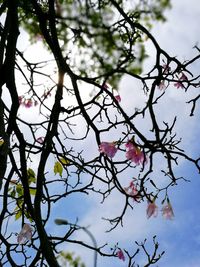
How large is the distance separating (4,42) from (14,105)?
18.7 inches

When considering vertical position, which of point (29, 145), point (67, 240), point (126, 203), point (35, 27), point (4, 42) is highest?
point (35, 27)

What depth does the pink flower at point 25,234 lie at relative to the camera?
4.05 meters

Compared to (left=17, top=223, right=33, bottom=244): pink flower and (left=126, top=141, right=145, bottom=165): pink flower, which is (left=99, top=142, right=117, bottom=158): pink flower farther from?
(left=17, top=223, right=33, bottom=244): pink flower

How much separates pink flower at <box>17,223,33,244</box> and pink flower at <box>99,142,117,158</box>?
831mm

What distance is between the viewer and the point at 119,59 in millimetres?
2904

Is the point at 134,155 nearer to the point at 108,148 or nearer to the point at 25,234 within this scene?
the point at 108,148

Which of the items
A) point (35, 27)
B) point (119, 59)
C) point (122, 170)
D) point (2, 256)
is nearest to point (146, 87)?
point (122, 170)

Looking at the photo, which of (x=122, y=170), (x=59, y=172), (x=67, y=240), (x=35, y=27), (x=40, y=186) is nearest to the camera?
(x=40, y=186)

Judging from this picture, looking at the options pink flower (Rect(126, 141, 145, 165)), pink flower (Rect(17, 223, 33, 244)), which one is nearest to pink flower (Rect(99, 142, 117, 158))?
pink flower (Rect(126, 141, 145, 165))

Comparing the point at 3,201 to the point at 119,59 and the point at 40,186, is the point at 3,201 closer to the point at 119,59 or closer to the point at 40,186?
the point at 40,186

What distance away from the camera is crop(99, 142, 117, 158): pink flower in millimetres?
4008

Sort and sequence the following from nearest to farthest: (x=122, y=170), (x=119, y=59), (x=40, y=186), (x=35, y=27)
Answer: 1. (x=119, y=59)
2. (x=40, y=186)
3. (x=122, y=170)
4. (x=35, y=27)

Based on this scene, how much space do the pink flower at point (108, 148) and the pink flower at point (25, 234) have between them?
2.73 ft

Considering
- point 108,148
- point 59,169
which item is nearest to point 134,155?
point 108,148
